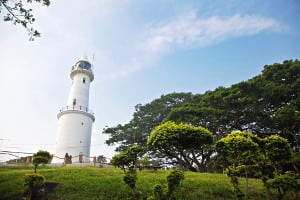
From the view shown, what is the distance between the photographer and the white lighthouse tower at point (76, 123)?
83.3 ft

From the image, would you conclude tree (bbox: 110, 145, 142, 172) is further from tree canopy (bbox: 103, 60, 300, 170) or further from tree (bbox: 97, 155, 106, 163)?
tree (bbox: 97, 155, 106, 163)

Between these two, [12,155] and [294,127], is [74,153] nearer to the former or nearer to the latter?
[12,155]

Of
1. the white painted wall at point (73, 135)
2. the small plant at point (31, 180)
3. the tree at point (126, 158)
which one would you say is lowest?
the small plant at point (31, 180)

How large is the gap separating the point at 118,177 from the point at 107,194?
2.01m

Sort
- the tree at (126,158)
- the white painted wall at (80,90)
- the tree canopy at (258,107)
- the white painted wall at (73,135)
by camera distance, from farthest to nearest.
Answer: the white painted wall at (80,90) → the white painted wall at (73,135) → the tree canopy at (258,107) → the tree at (126,158)

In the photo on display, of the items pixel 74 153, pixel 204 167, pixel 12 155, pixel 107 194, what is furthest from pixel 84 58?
pixel 107 194

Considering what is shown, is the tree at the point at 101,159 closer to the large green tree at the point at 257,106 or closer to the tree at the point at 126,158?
the large green tree at the point at 257,106

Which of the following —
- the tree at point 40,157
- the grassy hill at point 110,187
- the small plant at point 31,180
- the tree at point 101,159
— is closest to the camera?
the small plant at point 31,180

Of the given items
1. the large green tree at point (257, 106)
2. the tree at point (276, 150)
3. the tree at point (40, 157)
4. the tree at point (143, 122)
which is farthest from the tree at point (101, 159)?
the tree at point (276, 150)

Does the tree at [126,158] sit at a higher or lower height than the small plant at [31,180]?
higher

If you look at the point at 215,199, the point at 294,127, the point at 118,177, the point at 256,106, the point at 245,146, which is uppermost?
the point at 256,106

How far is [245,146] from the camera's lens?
34.9ft

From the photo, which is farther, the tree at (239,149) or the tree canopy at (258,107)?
the tree canopy at (258,107)

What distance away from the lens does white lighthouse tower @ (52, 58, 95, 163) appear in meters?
25.4
